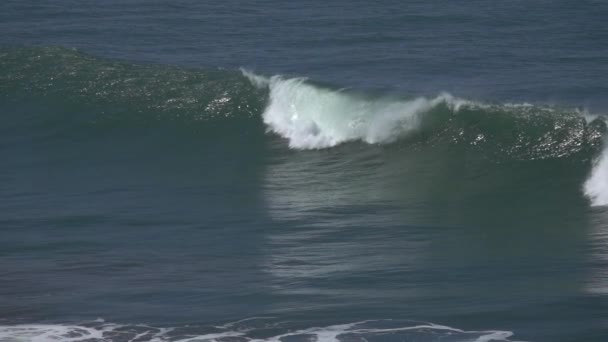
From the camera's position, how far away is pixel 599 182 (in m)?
19.0

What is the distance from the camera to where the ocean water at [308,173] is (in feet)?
47.5

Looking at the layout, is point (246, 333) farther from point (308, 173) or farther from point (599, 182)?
point (308, 173)

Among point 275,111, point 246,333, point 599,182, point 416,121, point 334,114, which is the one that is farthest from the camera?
point 275,111

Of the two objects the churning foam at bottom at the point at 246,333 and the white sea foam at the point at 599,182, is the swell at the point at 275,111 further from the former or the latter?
the churning foam at bottom at the point at 246,333

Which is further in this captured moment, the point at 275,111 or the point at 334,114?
the point at 275,111

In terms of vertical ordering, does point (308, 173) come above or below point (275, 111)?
below

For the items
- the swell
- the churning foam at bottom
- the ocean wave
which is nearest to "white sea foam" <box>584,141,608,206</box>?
the swell

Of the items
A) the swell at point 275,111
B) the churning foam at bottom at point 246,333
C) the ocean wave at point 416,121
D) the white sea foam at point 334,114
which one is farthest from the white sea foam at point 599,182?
the churning foam at bottom at point 246,333

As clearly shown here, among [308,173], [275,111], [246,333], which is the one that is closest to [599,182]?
[308,173]

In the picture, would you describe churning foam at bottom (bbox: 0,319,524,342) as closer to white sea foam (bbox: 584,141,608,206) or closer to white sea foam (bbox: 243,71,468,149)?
white sea foam (bbox: 584,141,608,206)

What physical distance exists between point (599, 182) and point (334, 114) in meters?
Answer: 5.99

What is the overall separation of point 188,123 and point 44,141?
2749 millimetres

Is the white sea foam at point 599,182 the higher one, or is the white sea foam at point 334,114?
the white sea foam at point 334,114

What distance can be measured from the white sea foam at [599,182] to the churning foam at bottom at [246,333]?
576 cm
